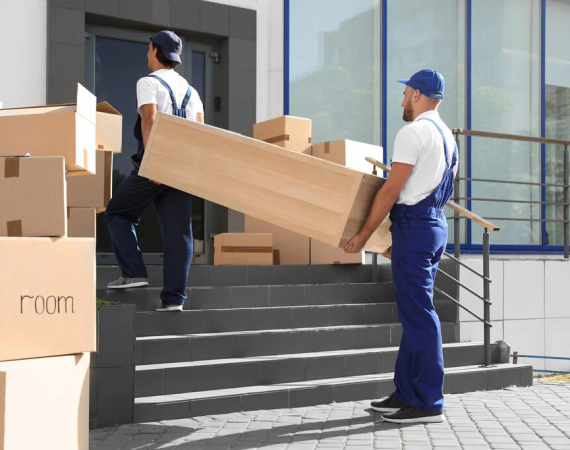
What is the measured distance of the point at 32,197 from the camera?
3049mm

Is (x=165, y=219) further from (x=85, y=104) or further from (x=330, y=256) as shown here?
(x=330, y=256)

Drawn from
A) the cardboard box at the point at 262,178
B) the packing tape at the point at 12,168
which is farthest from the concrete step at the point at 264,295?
the packing tape at the point at 12,168

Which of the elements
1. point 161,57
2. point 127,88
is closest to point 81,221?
point 161,57

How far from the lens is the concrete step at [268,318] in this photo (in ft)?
16.6

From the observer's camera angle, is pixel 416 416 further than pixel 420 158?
Yes

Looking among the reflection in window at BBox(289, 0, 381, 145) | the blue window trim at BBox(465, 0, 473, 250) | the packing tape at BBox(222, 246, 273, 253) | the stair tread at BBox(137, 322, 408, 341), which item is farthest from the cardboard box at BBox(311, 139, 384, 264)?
the blue window trim at BBox(465, 0, 473, 250)

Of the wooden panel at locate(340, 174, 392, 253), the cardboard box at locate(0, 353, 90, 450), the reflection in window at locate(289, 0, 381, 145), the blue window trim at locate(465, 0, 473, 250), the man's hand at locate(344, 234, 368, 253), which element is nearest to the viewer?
the cardboard box at locate(0, 353, 90, 450)

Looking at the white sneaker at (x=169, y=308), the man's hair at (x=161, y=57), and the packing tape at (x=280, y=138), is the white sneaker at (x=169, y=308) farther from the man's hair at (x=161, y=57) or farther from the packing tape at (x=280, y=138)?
the packing tape at (x=280, y=138)

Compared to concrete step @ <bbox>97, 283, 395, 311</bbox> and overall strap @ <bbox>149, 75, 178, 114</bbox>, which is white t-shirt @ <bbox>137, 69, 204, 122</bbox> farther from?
concrete step @ <bbox>97, 283, 395, 311</bbox>

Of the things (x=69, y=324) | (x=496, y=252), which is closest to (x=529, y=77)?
(x=496, y=252)

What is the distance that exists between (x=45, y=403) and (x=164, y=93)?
2.46m

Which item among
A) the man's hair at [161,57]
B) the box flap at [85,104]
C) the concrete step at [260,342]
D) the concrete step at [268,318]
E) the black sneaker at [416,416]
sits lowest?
the black sneaker at [416,416]

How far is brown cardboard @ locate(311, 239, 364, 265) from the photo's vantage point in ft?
22.3

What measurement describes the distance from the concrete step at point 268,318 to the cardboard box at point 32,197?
2044 mm
